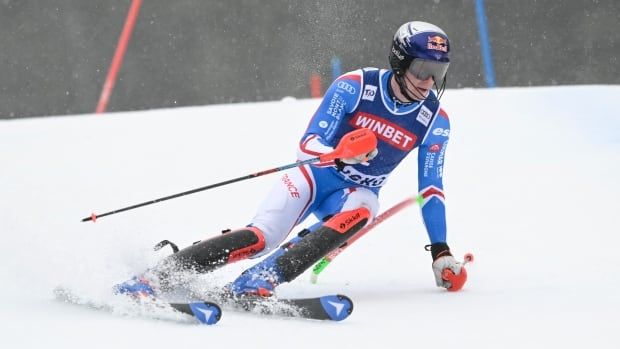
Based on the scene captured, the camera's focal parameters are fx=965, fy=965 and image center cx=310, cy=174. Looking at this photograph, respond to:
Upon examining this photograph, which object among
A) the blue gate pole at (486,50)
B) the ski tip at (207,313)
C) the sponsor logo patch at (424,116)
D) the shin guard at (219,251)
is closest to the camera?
the ski tip at (207,313)

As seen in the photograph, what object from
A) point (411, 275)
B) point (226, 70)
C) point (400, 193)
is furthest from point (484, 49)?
point (411, 275)

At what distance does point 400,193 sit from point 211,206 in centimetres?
134

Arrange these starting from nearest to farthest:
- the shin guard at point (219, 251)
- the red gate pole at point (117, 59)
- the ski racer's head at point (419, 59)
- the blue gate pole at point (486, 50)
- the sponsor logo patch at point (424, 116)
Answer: the shin guard at point (219, 251) < the ski racer's head at point (419, 59) < the sponsor logo patch at point (424, 116) < the red gate pole at point (117, 59) < the blue gate pole at point (486, 50)

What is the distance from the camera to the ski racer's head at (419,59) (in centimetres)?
418

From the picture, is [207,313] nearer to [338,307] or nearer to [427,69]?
[338,307]

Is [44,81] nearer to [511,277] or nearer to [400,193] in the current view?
[400,193]

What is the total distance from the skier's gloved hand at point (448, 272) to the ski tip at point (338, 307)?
1.08 m

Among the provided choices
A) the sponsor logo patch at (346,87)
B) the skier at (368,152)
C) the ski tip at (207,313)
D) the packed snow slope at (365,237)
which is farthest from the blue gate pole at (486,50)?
the ski tip at (207,313)

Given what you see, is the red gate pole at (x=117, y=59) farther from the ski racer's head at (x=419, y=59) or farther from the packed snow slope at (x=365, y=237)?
the ski racer's head at (x=419, y=59)

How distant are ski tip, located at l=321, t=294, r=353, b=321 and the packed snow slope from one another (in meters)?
0.04

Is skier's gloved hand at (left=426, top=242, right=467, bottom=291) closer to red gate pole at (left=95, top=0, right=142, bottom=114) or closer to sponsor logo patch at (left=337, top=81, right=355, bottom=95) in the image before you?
sponsor logo patch at (left=337, top=81, right=355, bottom=95)

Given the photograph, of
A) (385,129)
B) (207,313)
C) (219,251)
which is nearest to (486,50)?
(385,129)

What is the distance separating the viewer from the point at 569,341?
3.05 meters

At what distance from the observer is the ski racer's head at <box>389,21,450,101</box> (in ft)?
13.7
